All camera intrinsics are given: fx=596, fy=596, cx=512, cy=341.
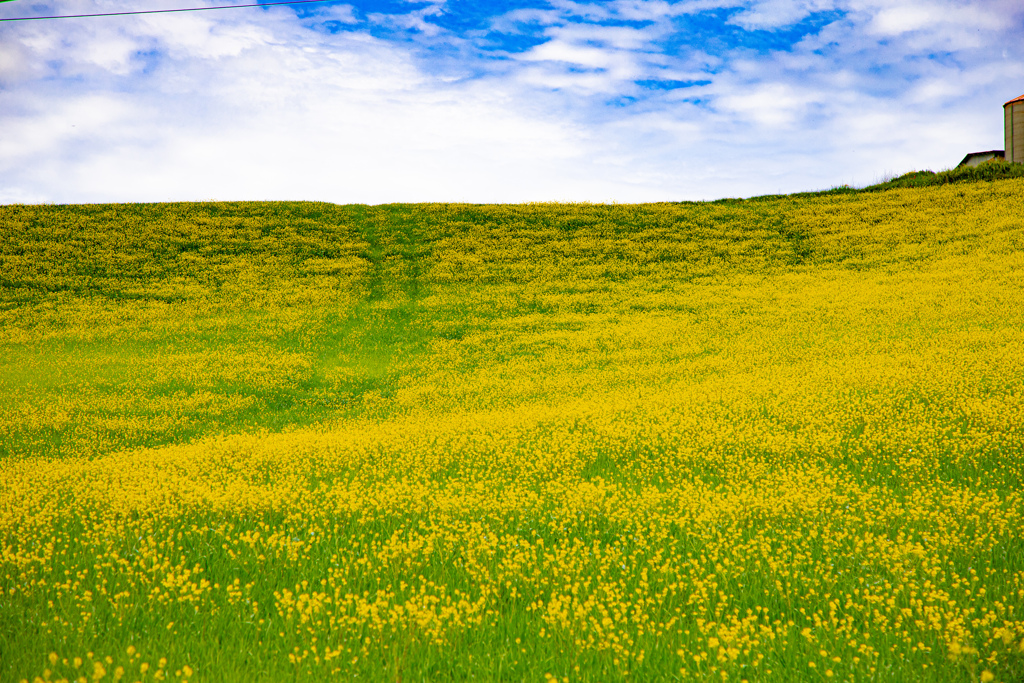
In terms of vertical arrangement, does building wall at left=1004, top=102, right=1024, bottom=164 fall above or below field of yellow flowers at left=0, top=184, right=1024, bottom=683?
above

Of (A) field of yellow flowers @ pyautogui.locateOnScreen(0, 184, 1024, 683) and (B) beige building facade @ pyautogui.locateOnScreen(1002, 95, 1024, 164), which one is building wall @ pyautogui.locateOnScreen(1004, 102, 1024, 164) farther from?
(A) field of yellow flowers @ pyautogui.locateOnScreen(0, 184, 1024, 683)

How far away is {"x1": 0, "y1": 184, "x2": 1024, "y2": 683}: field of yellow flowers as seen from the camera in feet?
17.2

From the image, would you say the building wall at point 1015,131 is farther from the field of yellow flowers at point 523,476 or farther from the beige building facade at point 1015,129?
the field of yellow flowers at point 523,476

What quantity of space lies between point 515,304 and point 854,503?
19.7 metres

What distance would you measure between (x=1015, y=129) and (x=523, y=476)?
173ft

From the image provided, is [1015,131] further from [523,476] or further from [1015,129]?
[523,476]

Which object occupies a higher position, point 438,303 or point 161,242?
point 161,242

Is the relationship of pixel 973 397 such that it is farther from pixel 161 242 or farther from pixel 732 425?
pixel 161 242

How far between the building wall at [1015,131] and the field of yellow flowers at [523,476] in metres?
20.3

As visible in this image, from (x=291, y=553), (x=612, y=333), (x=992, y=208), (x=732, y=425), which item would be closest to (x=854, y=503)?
(x=732, y=425)

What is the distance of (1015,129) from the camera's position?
4353cm

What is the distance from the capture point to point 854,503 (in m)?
8.41

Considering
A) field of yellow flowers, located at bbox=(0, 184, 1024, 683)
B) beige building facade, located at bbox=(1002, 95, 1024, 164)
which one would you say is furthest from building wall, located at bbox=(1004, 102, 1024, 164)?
field of yellow flowers, located at bbox=(0, 184, 1024, 683)

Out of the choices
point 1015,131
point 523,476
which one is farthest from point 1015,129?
point 523,476
